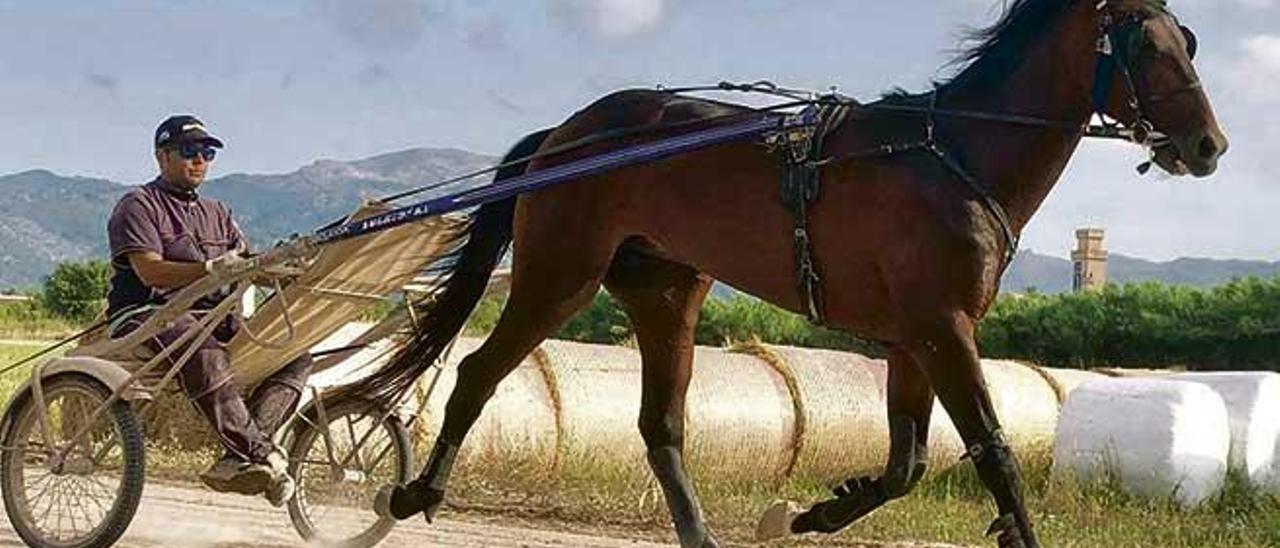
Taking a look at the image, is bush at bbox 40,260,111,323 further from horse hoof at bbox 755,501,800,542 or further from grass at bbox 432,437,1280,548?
horse hoof at bbox 755,501,800,542

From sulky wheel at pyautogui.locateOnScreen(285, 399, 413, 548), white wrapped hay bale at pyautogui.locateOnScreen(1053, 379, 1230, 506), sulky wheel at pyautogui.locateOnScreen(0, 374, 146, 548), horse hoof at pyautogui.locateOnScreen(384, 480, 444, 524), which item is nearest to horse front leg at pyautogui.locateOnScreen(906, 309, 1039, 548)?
horse hoof at pyautogui.locateOnScreen(384, 480, 444, 524)

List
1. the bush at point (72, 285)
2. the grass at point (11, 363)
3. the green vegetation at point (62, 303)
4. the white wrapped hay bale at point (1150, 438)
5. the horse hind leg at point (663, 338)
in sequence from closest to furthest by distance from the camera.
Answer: the horse hind leg at point (663, 338)
the white wrapped hay bale at point (1150, 438)
the grass at point (11, 363)
the green vegetation at point (62, 303)
the bush at point (72, 285)

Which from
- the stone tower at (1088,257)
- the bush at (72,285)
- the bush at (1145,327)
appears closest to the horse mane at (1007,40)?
the bush at (1145,327)

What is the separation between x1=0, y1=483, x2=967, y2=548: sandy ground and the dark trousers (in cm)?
56

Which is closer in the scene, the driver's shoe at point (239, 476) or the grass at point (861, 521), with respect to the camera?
the driver's shoe at point (239, 476)

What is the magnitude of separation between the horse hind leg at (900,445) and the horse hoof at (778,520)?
0.61 feet

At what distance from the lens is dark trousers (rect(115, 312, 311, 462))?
6.48 meters

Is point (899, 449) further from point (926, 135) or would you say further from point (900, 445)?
point (926, 135)

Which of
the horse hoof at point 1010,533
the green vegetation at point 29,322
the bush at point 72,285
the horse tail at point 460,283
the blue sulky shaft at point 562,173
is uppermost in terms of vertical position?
the blue sulky shaft at point 562,173

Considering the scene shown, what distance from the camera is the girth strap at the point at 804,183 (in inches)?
225

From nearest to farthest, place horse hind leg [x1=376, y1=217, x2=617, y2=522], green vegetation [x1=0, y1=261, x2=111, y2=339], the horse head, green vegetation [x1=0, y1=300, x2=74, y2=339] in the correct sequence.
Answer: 1. the horse head
2. horse hind leg [x1=376, y1=217, x2=617, y2=522]
3. green vegetation [x1=0, y1=300, x2=74, y2=339]
4. green vegetation [x1=0, y1=261, x2=111, y2=339]

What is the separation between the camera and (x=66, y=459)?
6.73 m

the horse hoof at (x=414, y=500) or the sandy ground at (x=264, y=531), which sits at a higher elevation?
the horse hoof at (x=414, y=500)

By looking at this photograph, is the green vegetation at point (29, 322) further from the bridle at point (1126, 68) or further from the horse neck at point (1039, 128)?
the bridle at point (1126, 68)
